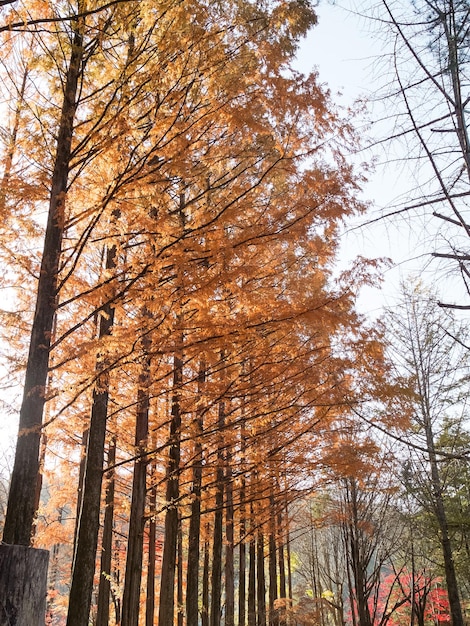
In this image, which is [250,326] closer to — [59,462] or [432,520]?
[59,462]

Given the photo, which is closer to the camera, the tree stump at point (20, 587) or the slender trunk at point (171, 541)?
the tree stump at point (20, 587)

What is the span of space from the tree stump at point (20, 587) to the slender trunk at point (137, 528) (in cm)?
360

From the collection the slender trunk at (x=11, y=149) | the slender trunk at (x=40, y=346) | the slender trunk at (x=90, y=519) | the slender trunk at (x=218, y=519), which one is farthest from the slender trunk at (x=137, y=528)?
the slender trunk at (x=11, y=149)

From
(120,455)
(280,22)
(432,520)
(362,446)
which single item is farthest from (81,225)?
(432,520)

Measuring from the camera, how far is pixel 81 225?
16.9ft

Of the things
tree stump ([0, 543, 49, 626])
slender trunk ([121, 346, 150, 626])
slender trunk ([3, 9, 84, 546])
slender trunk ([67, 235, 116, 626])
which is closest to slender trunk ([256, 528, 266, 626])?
slender trunk ([121, 346, 150, 626])

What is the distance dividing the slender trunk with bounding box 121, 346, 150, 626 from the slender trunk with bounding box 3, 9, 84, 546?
2.15m

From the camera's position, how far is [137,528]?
253 inches

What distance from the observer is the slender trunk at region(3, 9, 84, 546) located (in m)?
3.30

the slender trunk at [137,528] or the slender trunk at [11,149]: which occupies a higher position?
the slender trunk at [11,149]

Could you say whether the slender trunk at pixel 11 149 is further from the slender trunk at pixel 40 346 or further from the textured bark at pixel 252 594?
the textured bark at pixel 252 594

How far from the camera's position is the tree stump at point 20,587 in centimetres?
211

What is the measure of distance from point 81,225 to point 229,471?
7032mm

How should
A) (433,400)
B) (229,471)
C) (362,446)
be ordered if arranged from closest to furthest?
(362,446) → (229,471) → (433,400)
